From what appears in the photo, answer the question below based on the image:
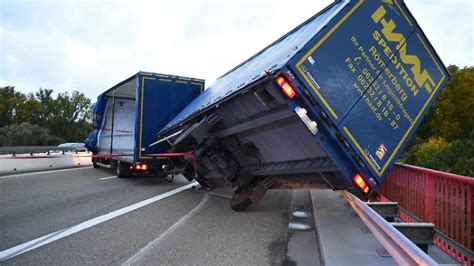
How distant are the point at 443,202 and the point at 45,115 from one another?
A: 279 ft

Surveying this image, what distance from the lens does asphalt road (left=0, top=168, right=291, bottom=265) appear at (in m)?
4.49

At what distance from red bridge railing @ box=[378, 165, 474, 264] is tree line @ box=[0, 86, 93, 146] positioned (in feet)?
194

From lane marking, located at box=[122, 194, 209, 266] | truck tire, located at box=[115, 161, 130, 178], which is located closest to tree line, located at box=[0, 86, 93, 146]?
truck tire, located at box=[115, 161, 130, 178]

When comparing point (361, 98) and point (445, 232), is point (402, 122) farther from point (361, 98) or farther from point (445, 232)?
point (445, 232)

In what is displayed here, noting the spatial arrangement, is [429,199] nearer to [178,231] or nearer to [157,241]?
[178,231]

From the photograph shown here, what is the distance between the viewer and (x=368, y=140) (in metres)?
4.88

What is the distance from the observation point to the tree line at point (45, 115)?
58.4m

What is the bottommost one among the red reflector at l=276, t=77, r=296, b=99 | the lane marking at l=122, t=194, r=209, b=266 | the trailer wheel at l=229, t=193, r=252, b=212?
the lane marking at l=122, t=194, r=209, b=266

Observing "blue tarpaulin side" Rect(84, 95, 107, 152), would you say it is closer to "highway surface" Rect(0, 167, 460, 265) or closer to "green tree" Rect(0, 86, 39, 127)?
"highway surface" Rect(0, 167, 460, 265)

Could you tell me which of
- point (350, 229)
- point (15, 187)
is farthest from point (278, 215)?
point (15, 187)

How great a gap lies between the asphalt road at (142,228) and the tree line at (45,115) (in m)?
53.3

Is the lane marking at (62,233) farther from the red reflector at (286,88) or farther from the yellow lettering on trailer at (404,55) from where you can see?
the yellow lettering on trailer at (404,55)

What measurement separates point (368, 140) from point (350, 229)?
145 cm

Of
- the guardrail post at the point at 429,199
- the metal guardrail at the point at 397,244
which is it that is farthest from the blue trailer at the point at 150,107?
the metal guardrail at the point at 397,244
